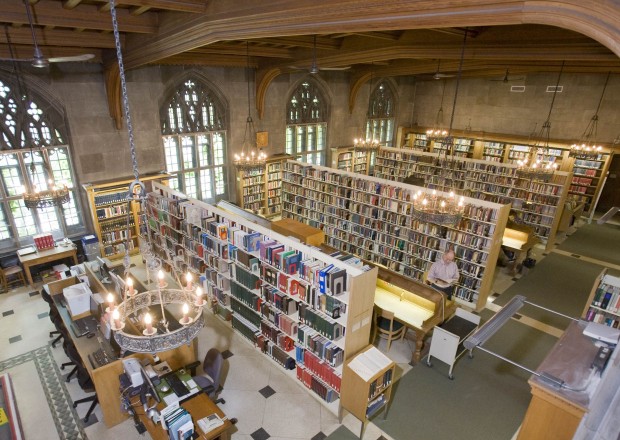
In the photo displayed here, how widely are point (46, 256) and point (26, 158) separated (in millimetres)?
2335

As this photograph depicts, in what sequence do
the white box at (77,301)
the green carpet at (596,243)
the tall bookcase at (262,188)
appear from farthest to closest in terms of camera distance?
the tall bookcase at (262,188)
the green carpet at (596,243)
the white box at (77,301)

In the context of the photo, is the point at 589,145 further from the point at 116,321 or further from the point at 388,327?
the point at 116,321

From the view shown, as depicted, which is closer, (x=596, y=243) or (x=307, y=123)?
(x=596, y=243)

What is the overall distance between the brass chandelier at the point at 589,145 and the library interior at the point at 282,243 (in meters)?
0.08

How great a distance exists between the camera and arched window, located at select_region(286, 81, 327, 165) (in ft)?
42.7

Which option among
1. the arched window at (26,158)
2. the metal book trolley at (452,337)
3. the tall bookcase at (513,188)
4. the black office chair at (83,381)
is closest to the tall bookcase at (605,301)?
the metal book trolley at (452,337)

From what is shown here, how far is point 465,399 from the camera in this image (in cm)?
544

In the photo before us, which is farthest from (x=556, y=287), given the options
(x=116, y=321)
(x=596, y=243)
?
(x=116, y=321)

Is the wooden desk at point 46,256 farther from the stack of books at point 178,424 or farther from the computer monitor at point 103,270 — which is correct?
the stack of books at point 178,424

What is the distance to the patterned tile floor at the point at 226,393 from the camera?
15.9ft

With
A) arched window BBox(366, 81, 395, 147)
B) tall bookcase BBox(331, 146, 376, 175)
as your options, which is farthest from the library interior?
arched window BBox(366, 81, 395, 147)

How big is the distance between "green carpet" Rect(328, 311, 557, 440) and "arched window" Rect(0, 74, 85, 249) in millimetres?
8086

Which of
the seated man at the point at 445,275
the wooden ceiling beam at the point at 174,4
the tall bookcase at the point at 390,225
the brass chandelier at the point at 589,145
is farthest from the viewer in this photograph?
the brass chandelier at the point at 589,145

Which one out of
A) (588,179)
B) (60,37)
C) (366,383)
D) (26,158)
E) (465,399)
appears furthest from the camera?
(588,179)
